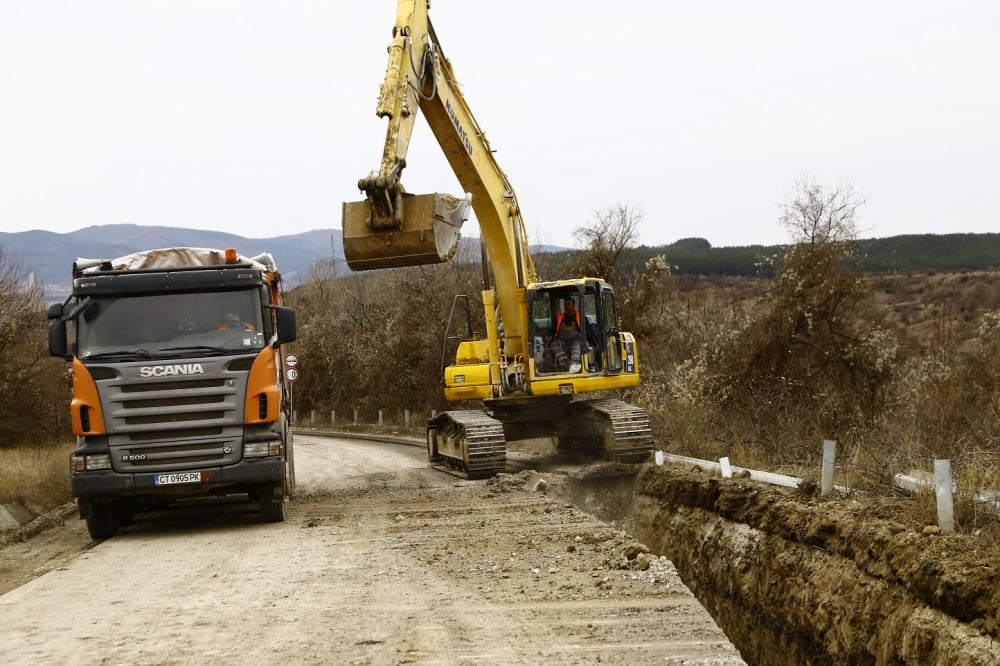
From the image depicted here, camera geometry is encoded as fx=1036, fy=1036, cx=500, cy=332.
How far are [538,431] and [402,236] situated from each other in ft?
21.5

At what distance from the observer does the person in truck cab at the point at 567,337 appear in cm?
1764

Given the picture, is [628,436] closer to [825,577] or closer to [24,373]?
[825,577]

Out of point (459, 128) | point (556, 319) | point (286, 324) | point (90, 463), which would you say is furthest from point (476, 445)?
point (90, 463)

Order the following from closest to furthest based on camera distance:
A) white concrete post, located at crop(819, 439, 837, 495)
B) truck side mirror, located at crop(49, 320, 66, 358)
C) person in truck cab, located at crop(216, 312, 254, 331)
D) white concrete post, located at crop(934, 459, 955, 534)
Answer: white concrete post, located at crop(934, 459, 955, 534) < white concrete post, located at crop(819, 439, 837, 495) < truck side mirror, located at crop(49, 320, 66, 358) < person in truck cab, located at crop(216, 312, 254, 331)

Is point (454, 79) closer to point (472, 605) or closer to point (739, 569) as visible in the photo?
point (739, 569)

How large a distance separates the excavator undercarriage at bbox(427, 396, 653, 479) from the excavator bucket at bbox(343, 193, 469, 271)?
428 cm

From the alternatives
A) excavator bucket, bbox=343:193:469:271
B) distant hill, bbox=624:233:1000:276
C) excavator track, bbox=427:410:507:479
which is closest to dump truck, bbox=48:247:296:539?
excavator bucket, bbox=343:193:469:271

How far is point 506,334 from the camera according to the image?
726 inches

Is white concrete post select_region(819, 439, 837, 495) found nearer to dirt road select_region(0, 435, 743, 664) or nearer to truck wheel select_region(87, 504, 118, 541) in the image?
dirt road select_region(0, 435, 743, 664)

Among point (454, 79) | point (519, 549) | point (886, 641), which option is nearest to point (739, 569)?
point (519, 549)

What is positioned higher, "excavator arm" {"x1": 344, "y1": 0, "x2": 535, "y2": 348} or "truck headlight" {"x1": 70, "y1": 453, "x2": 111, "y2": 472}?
"excavator arm" {"x1": 344, "y1": 0, "x2": 535, "y2": 348}

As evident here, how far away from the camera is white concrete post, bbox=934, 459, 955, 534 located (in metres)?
8.27

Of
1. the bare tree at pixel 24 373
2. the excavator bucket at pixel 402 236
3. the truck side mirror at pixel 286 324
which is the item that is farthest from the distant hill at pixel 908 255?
the truck side mirror at pixel 286 324

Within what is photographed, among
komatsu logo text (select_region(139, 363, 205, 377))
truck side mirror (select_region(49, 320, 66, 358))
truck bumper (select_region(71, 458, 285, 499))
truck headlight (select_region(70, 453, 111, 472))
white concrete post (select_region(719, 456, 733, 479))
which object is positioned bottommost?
white concrete post (select_region(719, 456, 733, 479))
